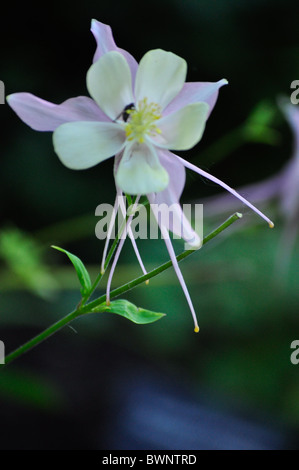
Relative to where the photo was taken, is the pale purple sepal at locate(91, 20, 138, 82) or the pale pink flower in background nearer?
the pale purple sepal at locate(91, 20, 138, 82)

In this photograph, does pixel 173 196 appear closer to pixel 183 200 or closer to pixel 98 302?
pixel 98 302

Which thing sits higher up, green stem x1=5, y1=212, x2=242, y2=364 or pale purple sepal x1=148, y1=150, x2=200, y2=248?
pale purple sepal x1=148, y1=150, x2=200, y2=248

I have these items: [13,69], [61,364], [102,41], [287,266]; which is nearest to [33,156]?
[13,69]

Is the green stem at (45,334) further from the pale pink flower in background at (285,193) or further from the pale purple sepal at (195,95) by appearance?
the pale pink flower in background at (285,193)

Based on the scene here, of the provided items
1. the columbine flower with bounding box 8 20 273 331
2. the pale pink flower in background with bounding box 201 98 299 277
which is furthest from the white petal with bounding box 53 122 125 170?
the pale pink flower in background with bounding box 201 98 299 277

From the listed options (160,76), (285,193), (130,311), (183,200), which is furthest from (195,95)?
(183,200)

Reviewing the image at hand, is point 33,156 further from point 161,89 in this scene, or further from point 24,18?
point 161,89

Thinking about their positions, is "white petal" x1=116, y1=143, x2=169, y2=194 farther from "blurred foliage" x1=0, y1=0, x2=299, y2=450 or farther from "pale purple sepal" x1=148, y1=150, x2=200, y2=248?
"blurred foliage" x1=0, y1=0, x2=299, y2=450
